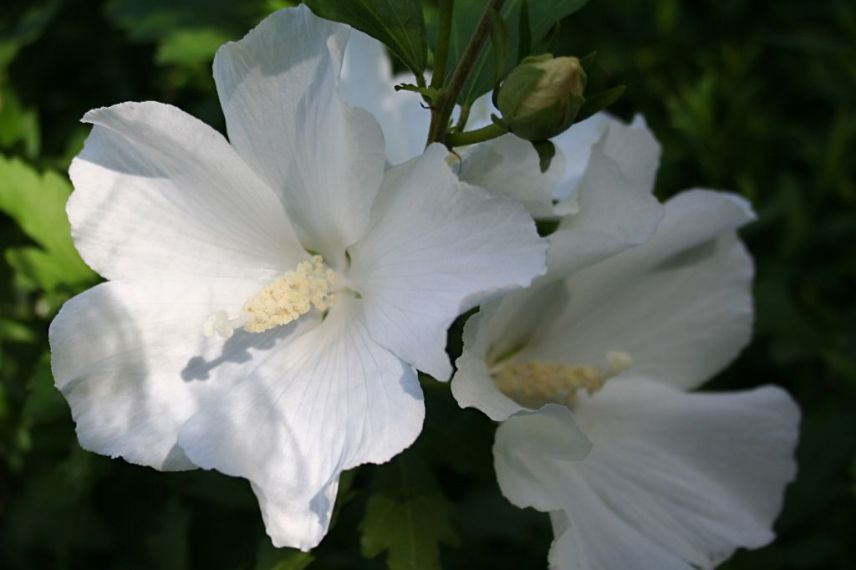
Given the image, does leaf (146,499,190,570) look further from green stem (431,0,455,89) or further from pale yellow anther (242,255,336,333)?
green stem (431,0,455,89)

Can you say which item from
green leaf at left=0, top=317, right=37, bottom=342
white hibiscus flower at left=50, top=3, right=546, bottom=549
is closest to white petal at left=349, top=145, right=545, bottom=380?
white hibiscus flower at left=50, top=3, right=546, bottom=549

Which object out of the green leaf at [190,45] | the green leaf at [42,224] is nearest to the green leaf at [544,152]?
the green leaf at [42,224]

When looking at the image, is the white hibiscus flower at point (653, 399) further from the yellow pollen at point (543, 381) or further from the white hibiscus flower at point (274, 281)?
the white hibiscus flower at point (274, 281)

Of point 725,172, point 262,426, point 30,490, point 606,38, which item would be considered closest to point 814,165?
point 725,172

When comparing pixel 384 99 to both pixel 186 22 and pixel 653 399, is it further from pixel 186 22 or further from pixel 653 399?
pixel 186 22

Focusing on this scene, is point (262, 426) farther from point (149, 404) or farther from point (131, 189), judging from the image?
point (131, 189)

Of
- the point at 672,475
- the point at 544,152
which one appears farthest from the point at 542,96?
the point at 672,475

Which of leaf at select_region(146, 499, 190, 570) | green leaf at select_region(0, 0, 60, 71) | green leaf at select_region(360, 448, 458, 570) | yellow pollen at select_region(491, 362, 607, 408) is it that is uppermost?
green leaf at select_region(0, 0, 60, 71)
